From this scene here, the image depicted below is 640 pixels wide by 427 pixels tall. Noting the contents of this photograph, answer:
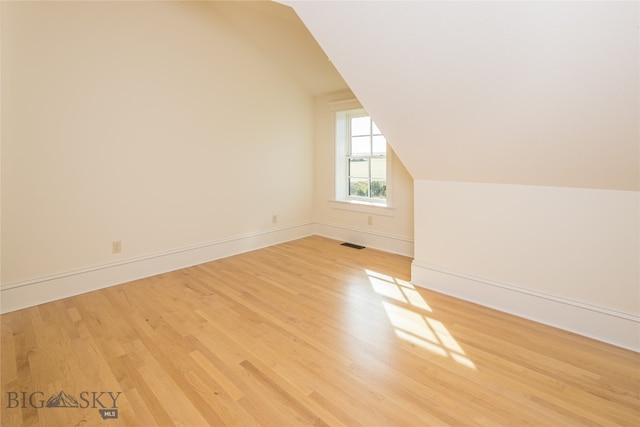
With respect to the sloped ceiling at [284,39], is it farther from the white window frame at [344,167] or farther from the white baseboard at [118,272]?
the white baseboard at [118,272]

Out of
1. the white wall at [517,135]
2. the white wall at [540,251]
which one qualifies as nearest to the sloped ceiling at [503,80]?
the white wall at [517,135]

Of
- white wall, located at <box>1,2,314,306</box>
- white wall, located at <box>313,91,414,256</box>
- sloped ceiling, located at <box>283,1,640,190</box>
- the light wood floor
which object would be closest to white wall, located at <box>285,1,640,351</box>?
sloped ceiling, located at <box>283,1,640,190</box>

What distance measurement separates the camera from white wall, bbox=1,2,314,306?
7.99 ft

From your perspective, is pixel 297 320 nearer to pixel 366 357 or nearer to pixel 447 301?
pixel 366 357

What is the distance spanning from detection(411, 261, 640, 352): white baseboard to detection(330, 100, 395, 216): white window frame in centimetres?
145

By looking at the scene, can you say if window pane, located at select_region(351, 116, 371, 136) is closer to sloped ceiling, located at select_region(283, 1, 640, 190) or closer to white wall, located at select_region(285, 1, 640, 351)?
white wall, located at select_region(285, 1, 640, 351)

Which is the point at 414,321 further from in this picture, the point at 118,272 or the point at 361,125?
the point at 361,125

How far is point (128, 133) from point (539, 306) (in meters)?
3.80

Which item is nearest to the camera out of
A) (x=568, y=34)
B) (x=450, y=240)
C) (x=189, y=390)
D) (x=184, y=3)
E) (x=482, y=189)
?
(x=568, y=34)

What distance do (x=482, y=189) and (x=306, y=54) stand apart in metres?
2.63

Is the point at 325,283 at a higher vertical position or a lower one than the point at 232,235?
lower

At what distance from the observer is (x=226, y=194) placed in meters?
3.80

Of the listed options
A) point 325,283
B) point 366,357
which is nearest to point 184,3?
point 325,283

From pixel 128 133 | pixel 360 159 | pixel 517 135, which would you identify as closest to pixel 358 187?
pixel 360 159
